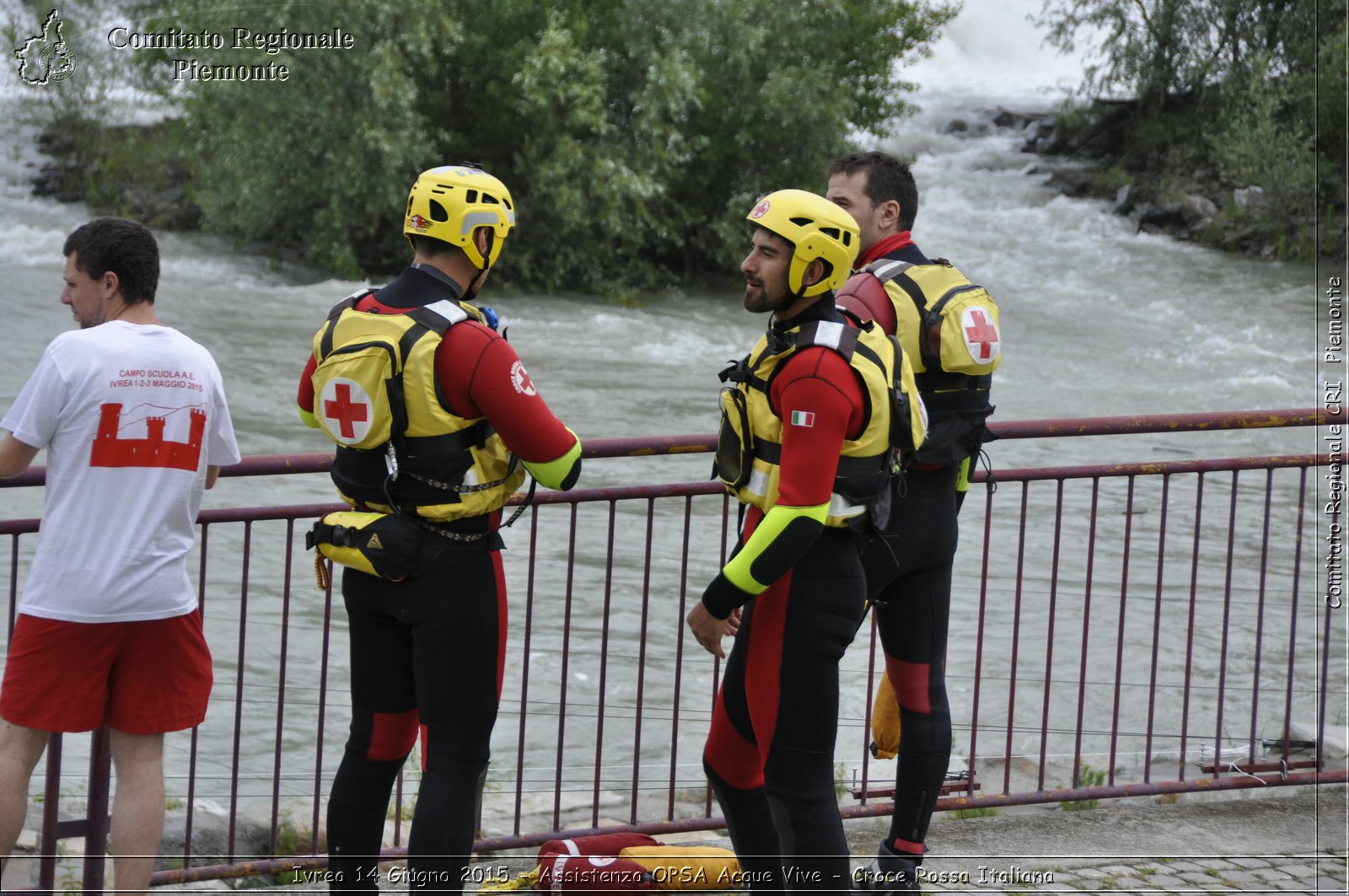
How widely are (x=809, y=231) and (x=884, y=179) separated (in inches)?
37.6

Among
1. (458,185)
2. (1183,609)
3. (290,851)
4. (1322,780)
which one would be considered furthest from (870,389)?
(1183,609)

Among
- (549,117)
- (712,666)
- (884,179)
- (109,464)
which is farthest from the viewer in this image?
(549,117)

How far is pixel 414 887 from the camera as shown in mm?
3697

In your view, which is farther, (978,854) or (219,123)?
(219,123)

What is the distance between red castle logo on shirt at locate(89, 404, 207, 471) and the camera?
373 cm

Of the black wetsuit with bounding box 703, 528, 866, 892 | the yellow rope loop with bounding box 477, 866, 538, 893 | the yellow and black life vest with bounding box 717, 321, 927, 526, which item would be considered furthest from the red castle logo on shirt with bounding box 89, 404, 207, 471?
the yellow rope loop with bounding box 477, 866, 538, 893

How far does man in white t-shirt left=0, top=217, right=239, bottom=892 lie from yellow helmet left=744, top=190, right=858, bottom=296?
5.14 ft

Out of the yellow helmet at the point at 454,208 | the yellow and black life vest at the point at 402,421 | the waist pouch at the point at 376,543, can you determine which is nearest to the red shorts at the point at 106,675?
the waist pouch at the point at 376,543

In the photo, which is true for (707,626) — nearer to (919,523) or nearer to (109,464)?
(919,523)

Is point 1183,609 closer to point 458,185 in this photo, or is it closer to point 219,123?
point 458,185

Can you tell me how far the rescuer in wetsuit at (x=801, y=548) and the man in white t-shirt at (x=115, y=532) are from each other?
1.47m

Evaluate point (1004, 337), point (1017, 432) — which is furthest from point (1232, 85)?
point (1017, 432)

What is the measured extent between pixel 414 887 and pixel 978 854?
7.48 feet

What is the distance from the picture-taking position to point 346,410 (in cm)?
356
